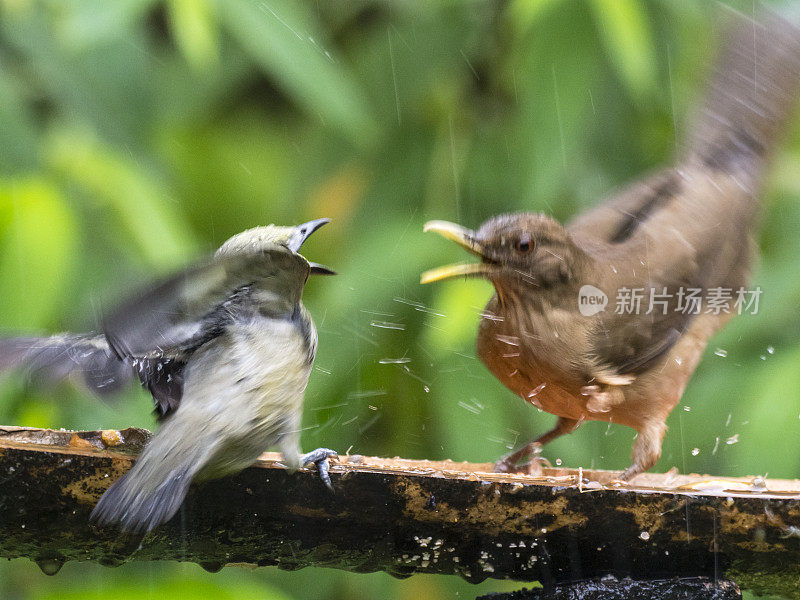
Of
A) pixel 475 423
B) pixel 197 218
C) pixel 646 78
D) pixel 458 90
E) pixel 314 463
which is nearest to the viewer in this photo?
pixel 314 463

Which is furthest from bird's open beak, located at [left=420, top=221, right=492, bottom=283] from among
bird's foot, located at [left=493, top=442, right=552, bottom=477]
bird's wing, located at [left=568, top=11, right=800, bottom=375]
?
bird's foot, located at [left=493, top=442, right=552, bottom=477]

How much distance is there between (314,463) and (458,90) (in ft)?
8.25

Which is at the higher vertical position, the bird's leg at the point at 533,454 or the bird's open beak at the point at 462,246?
the bird's open beak at the point at 462,246

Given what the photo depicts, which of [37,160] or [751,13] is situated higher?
[751,13]

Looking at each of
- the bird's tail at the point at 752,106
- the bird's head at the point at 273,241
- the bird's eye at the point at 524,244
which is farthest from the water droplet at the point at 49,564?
the bird's tail at the point at 752,106

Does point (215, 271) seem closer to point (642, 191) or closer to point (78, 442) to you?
A: point (78, 442)

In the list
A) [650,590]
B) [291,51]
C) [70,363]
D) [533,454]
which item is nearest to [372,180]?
[291,51]

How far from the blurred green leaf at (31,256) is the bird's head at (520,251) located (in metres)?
1.26

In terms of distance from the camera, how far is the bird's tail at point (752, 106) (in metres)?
3.22

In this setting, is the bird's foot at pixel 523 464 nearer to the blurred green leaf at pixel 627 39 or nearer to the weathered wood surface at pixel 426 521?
the weathered wood surface at pixel 426 521

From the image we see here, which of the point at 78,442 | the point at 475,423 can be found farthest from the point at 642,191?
the point at 78,442

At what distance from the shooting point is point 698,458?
3.64 meters

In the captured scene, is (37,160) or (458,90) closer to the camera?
(37,160)

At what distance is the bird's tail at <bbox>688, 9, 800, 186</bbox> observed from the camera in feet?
10.6
